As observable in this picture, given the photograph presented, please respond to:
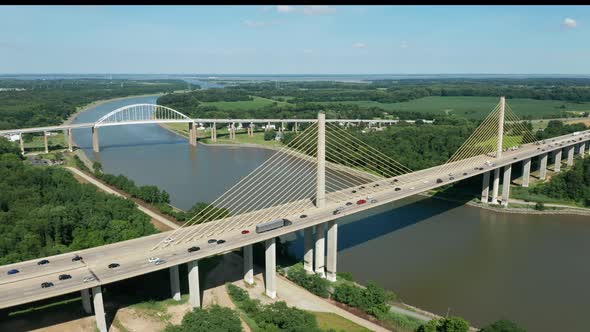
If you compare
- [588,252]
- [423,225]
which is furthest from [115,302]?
[588,252]

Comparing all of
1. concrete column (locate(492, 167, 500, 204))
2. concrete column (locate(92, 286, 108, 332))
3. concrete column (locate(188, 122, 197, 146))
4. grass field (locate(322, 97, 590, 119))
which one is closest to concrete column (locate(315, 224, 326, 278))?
concrete column (locate(92, 286, 108, 332))

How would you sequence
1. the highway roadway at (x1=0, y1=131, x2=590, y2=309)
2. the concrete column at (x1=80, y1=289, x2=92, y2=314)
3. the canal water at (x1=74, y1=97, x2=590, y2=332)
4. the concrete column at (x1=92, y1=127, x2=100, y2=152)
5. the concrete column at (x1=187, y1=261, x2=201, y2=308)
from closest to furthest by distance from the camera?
the highway roadway at (x1=0, y1=131, x2=590, y2=309) < the concrete column at (x1=80, y1=289, x2=92, y2=314) < the concrete column at (x1=187, y1=261, x2=201, y2=308) < the canal water at (x1=74, y1=97, x2=590, y2=332) < the concrete column at (x1=92, y1=127, x2=100, y2=152)

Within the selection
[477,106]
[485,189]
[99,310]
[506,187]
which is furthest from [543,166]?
[477,106]

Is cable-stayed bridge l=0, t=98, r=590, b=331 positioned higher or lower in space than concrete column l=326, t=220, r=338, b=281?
higher

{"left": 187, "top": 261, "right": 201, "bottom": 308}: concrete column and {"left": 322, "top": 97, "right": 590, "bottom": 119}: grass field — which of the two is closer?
{"left": 187, "top": 261, "right": 201, "bottom": 308}: concrete column

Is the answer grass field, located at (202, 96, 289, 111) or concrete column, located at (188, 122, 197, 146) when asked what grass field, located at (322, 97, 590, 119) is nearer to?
grass field, located at (202, 96, 289, 111)

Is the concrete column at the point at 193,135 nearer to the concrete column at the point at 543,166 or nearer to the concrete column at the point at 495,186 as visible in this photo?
the concrete column at the point at 495,186

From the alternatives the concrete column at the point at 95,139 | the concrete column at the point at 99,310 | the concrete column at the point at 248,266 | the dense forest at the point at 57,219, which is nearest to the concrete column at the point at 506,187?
the concrete column at the point at 248,266
